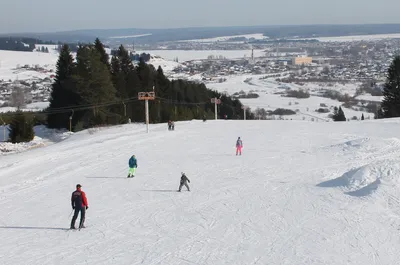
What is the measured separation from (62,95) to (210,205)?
42.8 meters

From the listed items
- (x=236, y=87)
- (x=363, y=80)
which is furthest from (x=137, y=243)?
(x=363, y=80)

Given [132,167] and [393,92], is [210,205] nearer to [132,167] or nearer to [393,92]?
[132,167]

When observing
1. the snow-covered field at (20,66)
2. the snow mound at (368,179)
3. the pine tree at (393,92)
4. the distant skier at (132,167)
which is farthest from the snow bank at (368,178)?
the snow-covered field at (20,66)

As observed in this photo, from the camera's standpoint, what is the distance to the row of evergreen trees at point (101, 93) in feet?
174

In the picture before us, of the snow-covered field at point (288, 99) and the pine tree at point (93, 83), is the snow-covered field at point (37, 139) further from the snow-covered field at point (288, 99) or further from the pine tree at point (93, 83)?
the snow-covered field at point (288, 99)

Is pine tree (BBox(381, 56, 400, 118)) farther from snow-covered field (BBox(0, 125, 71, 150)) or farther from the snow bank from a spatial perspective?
the snow bank

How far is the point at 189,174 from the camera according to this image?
24.6 meters

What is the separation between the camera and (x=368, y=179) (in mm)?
19906

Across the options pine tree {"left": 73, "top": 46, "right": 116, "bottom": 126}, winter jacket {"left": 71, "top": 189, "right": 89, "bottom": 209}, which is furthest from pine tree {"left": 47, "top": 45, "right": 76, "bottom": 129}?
winter jacket {"left": 71, "top": 189, "right": 89, "bottom": 209}

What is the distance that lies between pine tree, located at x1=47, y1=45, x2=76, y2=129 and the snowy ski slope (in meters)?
21.6

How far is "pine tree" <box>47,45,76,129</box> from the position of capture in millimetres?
55375

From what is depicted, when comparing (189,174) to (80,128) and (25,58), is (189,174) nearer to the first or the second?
(80,128)

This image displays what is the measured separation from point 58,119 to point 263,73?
5807 inches

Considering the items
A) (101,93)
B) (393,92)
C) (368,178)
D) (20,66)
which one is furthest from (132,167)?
(20,66)
